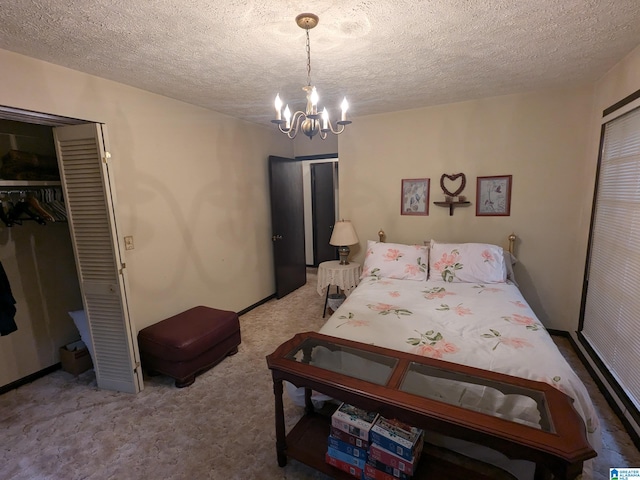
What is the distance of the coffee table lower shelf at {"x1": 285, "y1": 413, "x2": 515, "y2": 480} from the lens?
1.42 metres

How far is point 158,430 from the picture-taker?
1.95m

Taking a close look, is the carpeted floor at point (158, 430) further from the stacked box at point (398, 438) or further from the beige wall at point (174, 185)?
the beige wall at point (174, 185)

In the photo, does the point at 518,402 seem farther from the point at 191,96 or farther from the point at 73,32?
the point at 191,96

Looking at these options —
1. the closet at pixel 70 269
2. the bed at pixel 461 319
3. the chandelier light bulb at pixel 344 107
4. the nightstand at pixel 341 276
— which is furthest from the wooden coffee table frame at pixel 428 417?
the nightstand at pixel 341 276

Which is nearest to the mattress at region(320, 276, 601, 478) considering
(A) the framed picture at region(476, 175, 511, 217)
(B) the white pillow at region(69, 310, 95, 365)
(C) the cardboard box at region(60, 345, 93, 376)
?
(A) the framed picture at region(476, 175, 511, 217)

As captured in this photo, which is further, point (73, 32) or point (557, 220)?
point (557, 220)

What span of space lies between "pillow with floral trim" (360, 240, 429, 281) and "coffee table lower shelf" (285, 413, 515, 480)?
1547 millimetres

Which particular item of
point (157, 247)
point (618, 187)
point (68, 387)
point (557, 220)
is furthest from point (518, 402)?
point (68, 387)

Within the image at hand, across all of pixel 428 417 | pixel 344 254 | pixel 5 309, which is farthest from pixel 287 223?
pixel 428 417

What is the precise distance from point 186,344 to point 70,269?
1463 mm

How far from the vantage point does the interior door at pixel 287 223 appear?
161 inches

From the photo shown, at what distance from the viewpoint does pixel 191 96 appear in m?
2.73

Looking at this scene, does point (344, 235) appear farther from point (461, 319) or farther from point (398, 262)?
point (461, 319)

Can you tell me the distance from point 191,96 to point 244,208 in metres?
1.36
